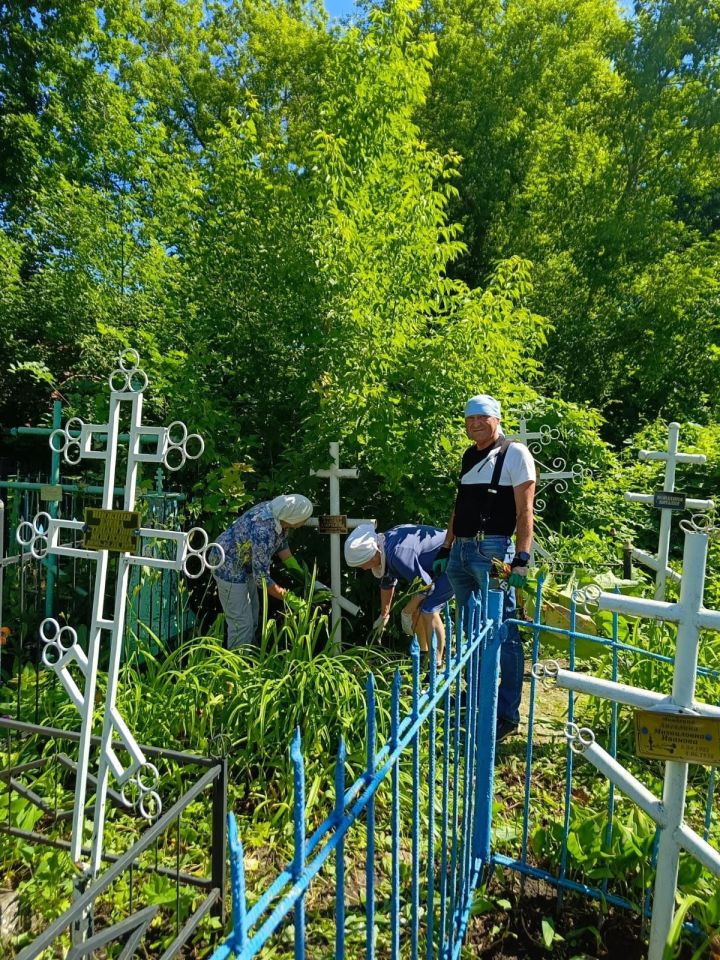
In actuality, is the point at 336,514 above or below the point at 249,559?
above

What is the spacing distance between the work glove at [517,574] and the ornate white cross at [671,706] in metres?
1.55

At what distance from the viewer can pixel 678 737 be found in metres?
1.47

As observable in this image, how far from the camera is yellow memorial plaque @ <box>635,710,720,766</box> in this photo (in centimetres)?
145

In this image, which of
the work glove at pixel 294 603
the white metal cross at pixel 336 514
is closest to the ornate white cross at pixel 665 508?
the white metal cross at pixel 336 514

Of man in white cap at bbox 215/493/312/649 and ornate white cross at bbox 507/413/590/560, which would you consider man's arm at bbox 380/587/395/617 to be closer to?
man in white cap at bbox 215/493/312/649

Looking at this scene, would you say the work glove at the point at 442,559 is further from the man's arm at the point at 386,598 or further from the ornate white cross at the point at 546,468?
the ornate white cross at the point at 546,468

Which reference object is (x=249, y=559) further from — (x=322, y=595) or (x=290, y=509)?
(x=322, y=595)

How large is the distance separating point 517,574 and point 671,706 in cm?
177

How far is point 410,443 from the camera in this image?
4.45m

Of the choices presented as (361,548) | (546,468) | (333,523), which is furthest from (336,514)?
(546,468)

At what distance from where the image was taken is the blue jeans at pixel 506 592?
325 centimetres

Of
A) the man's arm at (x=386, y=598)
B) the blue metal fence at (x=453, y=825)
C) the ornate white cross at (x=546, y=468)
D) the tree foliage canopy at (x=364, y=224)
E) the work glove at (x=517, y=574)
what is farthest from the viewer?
the ornate white cross at (x=546, y=468)

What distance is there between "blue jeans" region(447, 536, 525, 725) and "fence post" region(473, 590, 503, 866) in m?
0.75

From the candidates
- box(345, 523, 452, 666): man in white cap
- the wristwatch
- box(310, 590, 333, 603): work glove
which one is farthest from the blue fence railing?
box(310, 590, 333, 603): work glove
